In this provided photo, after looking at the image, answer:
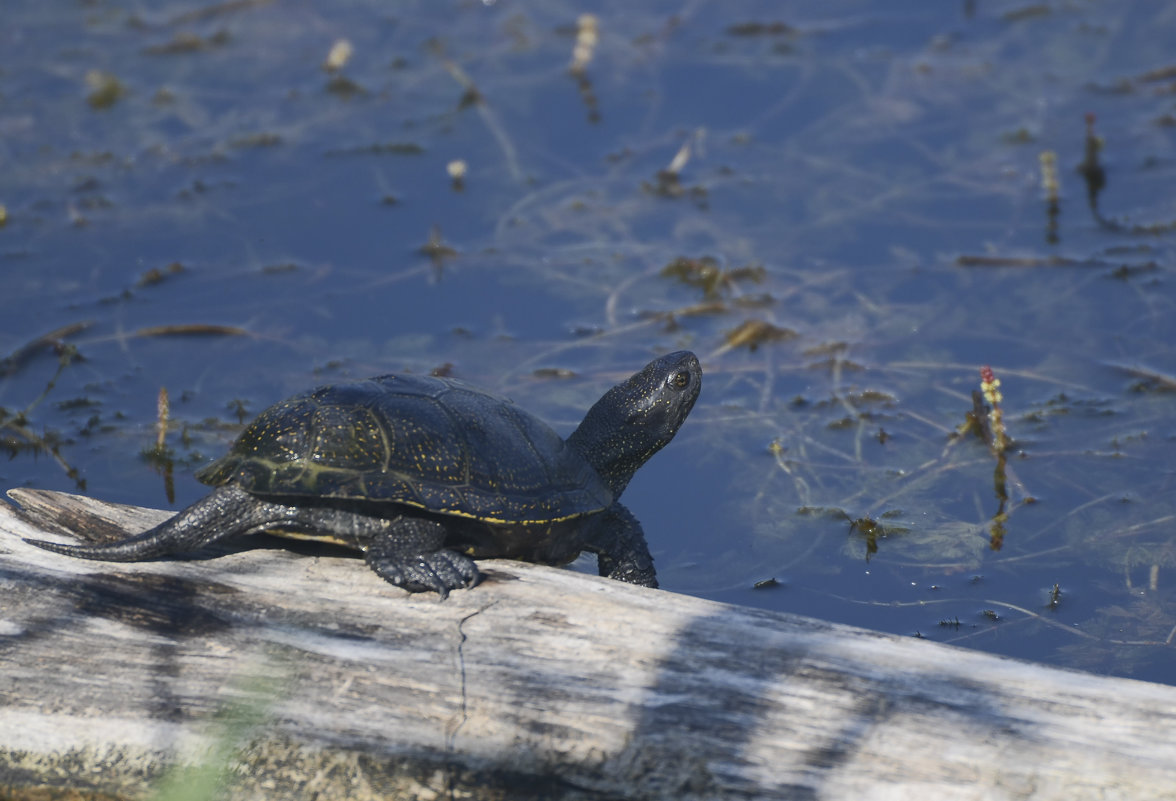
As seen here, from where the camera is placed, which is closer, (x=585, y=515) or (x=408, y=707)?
(x=408, y=707)

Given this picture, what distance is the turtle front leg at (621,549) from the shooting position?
3.68m

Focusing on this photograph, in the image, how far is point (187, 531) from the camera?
9.98 feet

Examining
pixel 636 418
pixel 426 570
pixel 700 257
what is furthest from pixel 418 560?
pixel 700 257

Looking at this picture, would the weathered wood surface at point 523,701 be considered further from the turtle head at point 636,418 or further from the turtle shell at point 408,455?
the turtle head at point 636,418

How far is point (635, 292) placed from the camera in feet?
18.2

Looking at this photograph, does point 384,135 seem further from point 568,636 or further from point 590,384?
point 568,636

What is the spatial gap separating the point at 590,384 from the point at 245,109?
3.40 m

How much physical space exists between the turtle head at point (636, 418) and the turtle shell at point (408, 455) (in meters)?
0.36

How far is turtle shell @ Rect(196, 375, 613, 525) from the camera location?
3145 millimetres

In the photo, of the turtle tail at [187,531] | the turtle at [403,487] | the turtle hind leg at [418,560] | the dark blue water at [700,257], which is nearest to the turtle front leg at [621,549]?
the turtle at [403,487]

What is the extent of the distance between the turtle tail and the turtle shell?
0.19 ft

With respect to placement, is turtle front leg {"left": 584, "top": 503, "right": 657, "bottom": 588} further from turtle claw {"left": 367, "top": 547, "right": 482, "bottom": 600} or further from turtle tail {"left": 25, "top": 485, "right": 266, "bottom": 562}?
turtle tail {"left": 25, "top": 485, "right": 266, "bottom": 562}

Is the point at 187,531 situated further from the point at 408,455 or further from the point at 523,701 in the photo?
the point at 523,701

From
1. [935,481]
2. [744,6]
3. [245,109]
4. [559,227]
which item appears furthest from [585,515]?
[744,6]
